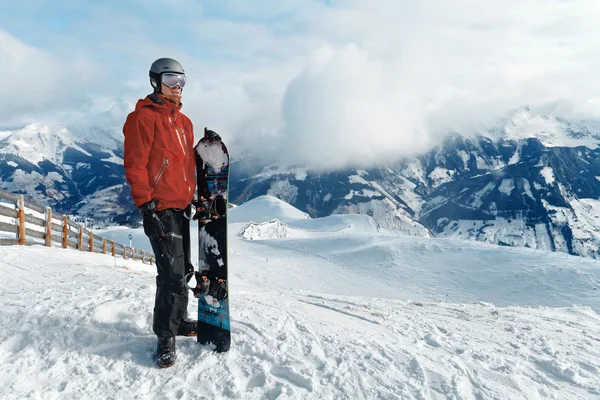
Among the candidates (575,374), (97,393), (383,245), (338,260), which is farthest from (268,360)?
(383,245)

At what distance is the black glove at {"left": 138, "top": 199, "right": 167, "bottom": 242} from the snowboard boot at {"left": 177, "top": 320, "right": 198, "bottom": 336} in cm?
121

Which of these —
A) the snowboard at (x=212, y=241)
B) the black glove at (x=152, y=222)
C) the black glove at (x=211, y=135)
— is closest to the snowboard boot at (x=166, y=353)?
the snowboard at (x=212, y=241)

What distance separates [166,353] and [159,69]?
304cm

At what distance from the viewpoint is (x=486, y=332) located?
21.5 ft

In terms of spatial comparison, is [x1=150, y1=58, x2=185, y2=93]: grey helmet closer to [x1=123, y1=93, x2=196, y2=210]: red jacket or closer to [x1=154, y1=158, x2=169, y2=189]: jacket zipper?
[x1=123, y1=93, x2=196, y2=210]: red jacket

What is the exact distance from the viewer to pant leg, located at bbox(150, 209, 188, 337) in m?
4.10

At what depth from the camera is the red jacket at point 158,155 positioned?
389 centimetres

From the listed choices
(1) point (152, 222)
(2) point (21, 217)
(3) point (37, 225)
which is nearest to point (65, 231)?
(3) point (37, 225)

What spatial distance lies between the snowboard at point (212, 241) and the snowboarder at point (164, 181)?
186 millimetres

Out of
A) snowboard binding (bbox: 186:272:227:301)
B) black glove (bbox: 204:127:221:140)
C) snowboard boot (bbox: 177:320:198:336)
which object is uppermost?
black glove (bbox: 204:127:221:140)

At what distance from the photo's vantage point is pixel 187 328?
15.1 ft

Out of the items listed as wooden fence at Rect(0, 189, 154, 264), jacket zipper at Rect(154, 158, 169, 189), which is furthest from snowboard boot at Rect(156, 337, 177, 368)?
wooden fence at Rect(0, 189, 154, 264)

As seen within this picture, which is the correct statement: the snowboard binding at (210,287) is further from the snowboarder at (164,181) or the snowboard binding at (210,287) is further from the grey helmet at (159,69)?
the grey helmet at (159,69)

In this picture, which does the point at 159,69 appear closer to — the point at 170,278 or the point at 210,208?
the point at 210,208
